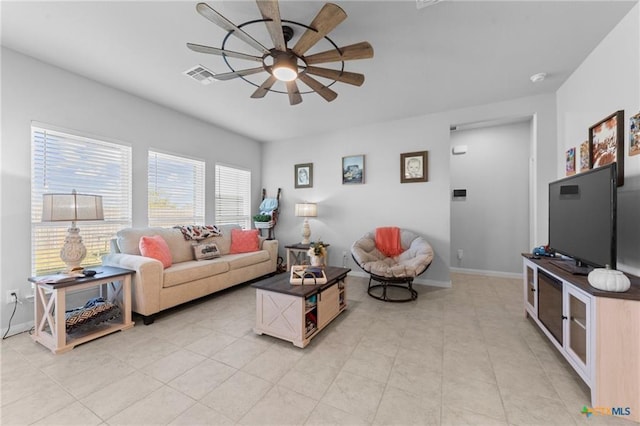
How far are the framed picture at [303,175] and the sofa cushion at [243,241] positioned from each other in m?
1.44

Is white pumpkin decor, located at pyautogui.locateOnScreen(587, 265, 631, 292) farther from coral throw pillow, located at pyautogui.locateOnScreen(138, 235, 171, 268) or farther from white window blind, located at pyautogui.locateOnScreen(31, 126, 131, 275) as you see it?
white window blind, located at pyautogui.locateOnScreen(31, 126, 131, 275)

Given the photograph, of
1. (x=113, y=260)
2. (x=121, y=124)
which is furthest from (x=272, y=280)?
(x=121, y=124)

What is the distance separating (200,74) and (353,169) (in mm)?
2782

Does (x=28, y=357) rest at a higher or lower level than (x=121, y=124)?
lower

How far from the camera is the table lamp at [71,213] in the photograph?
2.30 metres

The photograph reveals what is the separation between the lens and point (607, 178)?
171 centimetres

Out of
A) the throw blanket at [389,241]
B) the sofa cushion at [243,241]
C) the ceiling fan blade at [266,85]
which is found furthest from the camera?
the sofa cushion at [243,241]

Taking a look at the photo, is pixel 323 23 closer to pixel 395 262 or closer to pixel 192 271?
pixel 192 271

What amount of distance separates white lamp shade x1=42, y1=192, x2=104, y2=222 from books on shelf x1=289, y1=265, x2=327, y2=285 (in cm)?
201

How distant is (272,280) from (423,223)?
2.69 m

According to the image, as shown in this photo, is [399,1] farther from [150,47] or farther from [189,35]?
[150,47]

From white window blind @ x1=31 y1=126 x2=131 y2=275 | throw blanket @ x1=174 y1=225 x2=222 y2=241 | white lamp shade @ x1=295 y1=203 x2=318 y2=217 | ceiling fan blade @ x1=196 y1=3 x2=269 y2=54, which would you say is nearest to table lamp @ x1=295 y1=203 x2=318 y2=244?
white lamp shade @ x1=295 y1=203 x2=318 y2=217

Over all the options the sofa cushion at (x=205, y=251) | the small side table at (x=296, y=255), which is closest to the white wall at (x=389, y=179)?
the small side table at (x=296, y=255)

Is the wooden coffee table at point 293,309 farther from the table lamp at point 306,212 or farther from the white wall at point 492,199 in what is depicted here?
the white wall at point 492,199
